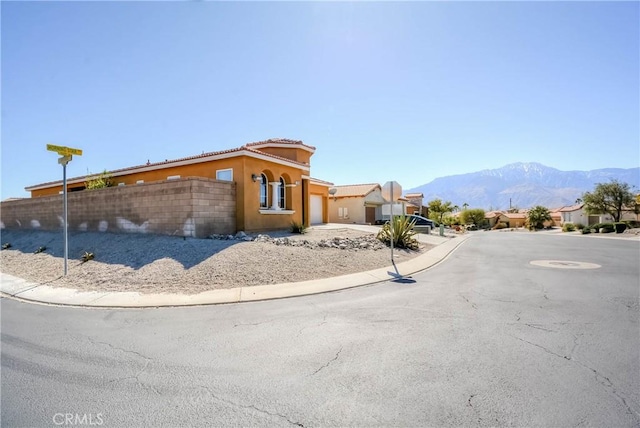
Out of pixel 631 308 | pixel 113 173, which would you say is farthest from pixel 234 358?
pixel 113 173

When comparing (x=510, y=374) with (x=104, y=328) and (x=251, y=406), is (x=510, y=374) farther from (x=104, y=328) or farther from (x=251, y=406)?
(x=104, y=328)

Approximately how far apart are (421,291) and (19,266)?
15.4 m

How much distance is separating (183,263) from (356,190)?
27.6 metres

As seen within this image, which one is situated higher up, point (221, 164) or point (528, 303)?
point (221, 164)

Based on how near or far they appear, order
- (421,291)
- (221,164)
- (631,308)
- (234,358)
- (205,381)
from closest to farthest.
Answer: (205,381) → (234,358) → (631,308) → (421,291) → (221,164)

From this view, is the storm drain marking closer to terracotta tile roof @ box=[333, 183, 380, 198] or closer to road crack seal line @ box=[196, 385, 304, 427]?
road crack seal line @ box=[196, 385, 304, 427]

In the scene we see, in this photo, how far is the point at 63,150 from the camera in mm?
9555

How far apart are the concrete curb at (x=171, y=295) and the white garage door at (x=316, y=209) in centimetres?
1554

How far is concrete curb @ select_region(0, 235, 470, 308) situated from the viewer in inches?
270

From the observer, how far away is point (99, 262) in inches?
429

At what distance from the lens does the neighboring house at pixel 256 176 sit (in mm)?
14352

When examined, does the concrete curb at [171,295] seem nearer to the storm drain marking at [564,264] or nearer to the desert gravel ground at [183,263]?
the desert gravel ground at [183,263]

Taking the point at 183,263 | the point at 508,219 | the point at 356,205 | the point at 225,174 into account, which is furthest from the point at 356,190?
the point at 508,219

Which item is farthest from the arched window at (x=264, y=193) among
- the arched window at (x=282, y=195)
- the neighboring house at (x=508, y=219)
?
the neighboring house at (x=508, y=219)
